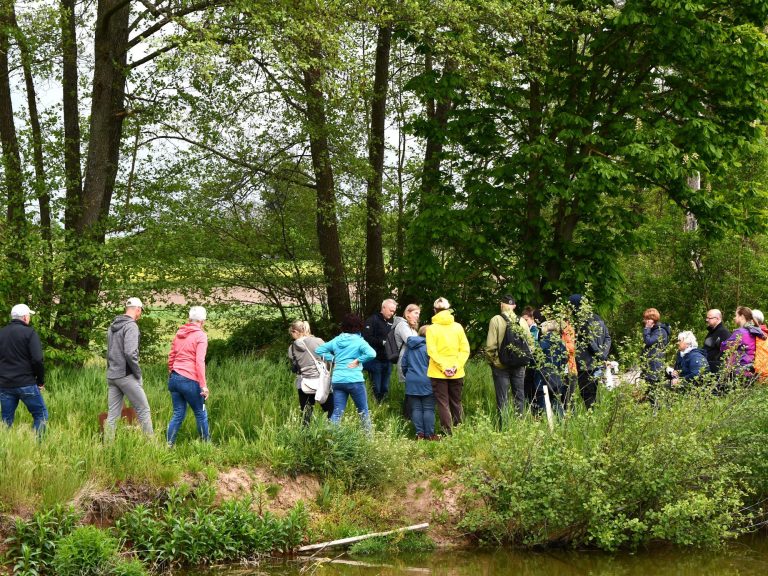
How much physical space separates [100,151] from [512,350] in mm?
8745

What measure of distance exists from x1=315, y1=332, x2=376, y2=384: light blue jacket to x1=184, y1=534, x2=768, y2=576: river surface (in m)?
2.33

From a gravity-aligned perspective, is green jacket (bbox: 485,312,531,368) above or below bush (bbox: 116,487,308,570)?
above

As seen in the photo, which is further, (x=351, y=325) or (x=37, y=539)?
(x=351, y=325)

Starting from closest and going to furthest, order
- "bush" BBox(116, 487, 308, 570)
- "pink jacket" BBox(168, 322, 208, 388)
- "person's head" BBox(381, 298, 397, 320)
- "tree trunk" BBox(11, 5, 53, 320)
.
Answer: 1. "bush" BBox(116, 487, 308, 570)
2. "pink jacket" BBox(168, 322, 208, 388)
3. "person's head" BBox(381, 298, 397, 320)
4. "tree trunk" BBox(11, 5, 53, 320)

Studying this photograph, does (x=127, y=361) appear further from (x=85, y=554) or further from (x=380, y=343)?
(x=380, y=343)

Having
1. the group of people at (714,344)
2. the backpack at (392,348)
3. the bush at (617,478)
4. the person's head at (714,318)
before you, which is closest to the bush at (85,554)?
the bush at (617,478)

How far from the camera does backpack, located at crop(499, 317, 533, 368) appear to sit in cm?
1202

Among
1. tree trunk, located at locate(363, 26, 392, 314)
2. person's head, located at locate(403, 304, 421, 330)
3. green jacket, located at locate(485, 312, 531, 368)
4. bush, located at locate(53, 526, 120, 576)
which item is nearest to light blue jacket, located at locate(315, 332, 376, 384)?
person's head, located at locate(403, 304, 421, 330)

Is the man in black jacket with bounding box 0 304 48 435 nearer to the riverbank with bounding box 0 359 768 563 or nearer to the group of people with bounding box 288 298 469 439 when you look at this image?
the riverbank with bounding box 0 359 768 563

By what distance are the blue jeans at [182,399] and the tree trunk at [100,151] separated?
483cm

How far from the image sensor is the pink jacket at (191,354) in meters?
10.7

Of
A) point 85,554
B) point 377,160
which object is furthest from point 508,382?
point 377,160

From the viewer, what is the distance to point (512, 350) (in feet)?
39.6

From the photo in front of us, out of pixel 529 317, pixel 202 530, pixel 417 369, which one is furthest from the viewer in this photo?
pixel 529 317
